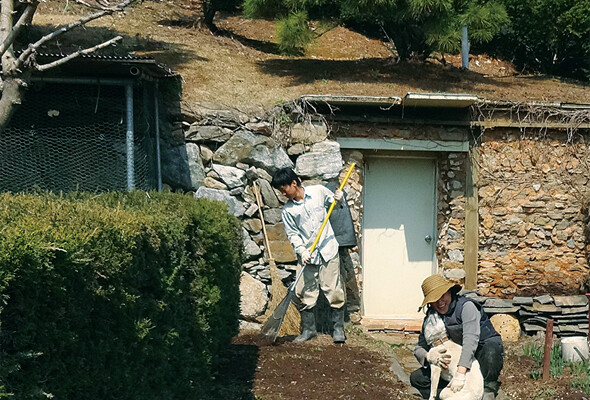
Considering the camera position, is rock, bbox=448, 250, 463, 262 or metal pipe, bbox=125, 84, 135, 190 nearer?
metal pipe, bbox=125, 84, 135, 190

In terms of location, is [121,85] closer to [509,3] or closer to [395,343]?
[395,343]

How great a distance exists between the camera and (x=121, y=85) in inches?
352

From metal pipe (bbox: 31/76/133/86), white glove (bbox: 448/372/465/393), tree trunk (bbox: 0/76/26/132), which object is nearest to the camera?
white glove (bbox: 448/372/465/393)

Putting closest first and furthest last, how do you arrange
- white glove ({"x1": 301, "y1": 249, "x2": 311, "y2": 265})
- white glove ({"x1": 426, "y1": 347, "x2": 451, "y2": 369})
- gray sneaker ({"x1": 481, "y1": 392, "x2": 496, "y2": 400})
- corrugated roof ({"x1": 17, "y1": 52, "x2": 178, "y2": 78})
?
white glove ({"x1": 426, "y1": 347, "x2": 451, "y2": 369})
gray sneaker ({"x1": 481, "y1": 392, "x2": 496, "y2": 400})
corrugated roof ({"x1": 17, "y1": 52, "x2": 178, "y2": 78})
white glove ({"x1": 301, "y1": 249, "x2": 311, "y2": 265})

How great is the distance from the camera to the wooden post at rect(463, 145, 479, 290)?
33.8 feet

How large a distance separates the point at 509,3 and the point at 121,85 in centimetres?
892

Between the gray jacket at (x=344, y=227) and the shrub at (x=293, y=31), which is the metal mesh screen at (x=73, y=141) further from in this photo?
the shrub at (x=293, y=31)

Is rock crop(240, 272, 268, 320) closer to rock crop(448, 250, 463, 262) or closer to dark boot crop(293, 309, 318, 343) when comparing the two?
dark boot crop(293, 309, 318, 343)

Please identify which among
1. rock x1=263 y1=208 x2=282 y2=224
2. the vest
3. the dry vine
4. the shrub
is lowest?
rock x1=263 y1=208 x2=282 y2=224

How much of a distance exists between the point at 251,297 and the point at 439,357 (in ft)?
14.8

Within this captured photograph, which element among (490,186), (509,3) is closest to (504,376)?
(490,186)

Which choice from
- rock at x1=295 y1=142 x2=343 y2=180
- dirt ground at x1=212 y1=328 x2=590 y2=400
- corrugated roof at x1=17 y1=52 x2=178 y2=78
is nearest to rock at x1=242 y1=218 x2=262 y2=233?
rock at x1=295 y1=142 x2=343 y2=180

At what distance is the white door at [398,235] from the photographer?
1055 centimetres

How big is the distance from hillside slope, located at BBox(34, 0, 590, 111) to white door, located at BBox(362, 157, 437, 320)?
3.67 feet
